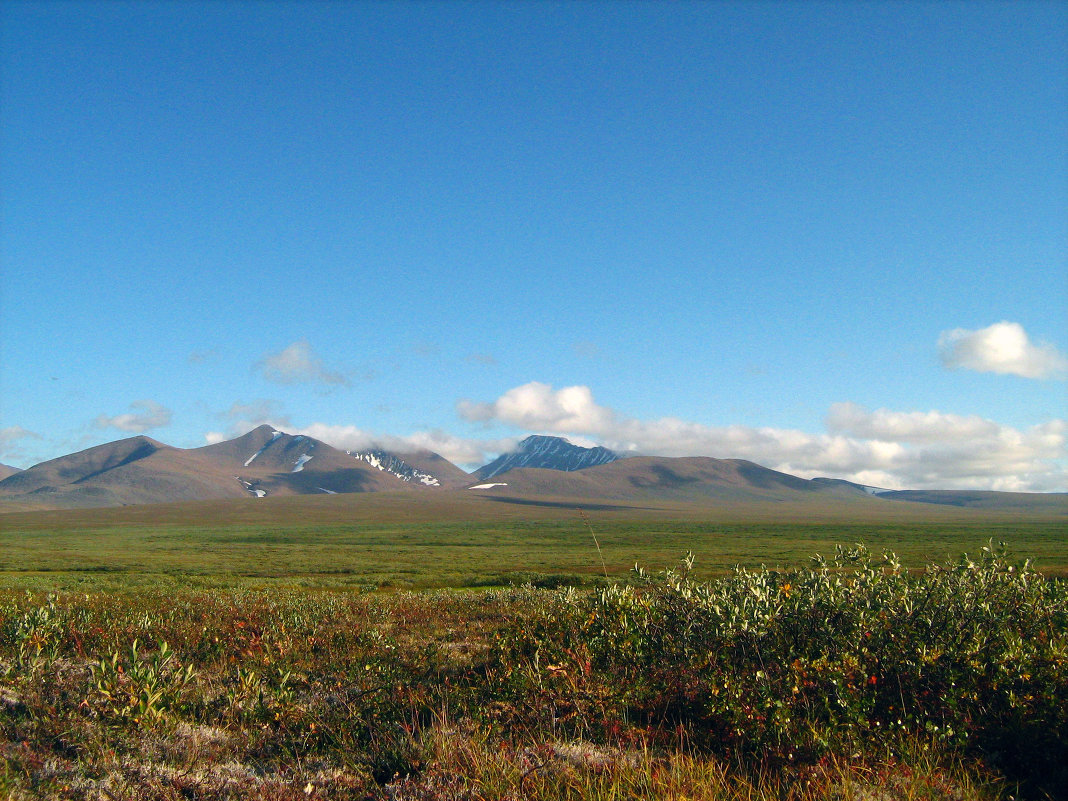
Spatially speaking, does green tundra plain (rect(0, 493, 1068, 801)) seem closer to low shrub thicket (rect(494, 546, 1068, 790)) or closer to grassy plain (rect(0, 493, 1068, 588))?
low shrub thicket (rect(494, 546, 1068, 790))

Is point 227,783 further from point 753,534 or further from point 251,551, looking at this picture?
point 753,534

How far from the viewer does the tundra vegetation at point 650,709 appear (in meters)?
6.95

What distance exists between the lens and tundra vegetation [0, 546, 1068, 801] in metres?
6.95

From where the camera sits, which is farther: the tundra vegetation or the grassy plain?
the grassy plain

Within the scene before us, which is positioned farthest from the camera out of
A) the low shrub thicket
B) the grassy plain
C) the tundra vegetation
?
the grassy plain

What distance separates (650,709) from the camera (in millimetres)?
8992

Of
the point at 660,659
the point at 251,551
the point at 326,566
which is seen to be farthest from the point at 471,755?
the point at 251,551

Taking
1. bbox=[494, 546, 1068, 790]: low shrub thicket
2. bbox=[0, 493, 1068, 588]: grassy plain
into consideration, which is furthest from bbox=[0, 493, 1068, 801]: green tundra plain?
bbox=[0, 493, 1068, 588]: grassy plain

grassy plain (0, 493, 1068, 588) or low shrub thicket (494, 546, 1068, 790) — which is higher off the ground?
low shrub thicket (494, 546, 1068, 790)

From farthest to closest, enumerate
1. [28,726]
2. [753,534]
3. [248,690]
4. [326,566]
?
1. [753,534]
2. [326,566]
3. [248,690]
4. [28,726]

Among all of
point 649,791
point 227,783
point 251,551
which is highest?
point 649,791

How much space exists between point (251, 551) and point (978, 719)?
307 ft

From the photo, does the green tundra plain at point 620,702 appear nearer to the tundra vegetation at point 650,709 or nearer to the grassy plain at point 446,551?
the tundra vegetation at point 650,709

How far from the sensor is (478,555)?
8394 cm
